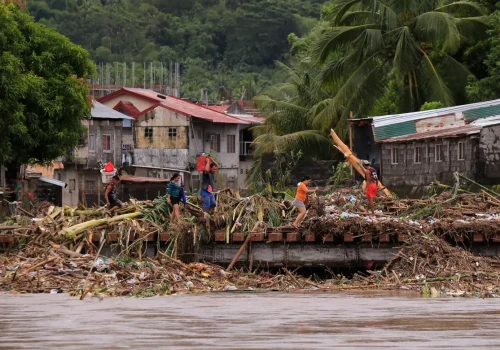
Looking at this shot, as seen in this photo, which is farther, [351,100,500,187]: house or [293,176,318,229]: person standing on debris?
[351,100,500,187]: house

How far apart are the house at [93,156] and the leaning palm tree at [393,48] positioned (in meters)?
20.1

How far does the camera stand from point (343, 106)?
43844 mm

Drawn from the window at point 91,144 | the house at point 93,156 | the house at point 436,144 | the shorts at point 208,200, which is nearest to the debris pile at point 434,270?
the shorts at point 208,200

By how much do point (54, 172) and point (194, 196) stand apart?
129 feet

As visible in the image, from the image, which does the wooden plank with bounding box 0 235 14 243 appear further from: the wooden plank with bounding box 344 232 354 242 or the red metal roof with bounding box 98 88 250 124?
the red metal roof with bounding box 98 88 250 124

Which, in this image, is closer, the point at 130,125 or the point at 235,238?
the point at 235,238

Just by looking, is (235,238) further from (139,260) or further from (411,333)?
(411,333)

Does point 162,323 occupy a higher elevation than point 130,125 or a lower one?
lower

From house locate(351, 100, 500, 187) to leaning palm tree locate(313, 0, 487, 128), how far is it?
1.93m

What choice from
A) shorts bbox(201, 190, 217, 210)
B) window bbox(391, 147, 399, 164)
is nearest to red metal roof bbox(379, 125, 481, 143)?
window bbox(391, 147, 399, 164)

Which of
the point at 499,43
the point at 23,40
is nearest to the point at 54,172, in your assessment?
the point at 23,40

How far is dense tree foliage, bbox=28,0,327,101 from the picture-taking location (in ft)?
380

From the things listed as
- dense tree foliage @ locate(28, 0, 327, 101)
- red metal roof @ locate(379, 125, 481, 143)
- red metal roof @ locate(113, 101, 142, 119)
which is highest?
dense tree foliage @ locate(28, 0, 327, 101)

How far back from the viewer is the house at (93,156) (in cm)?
6178
